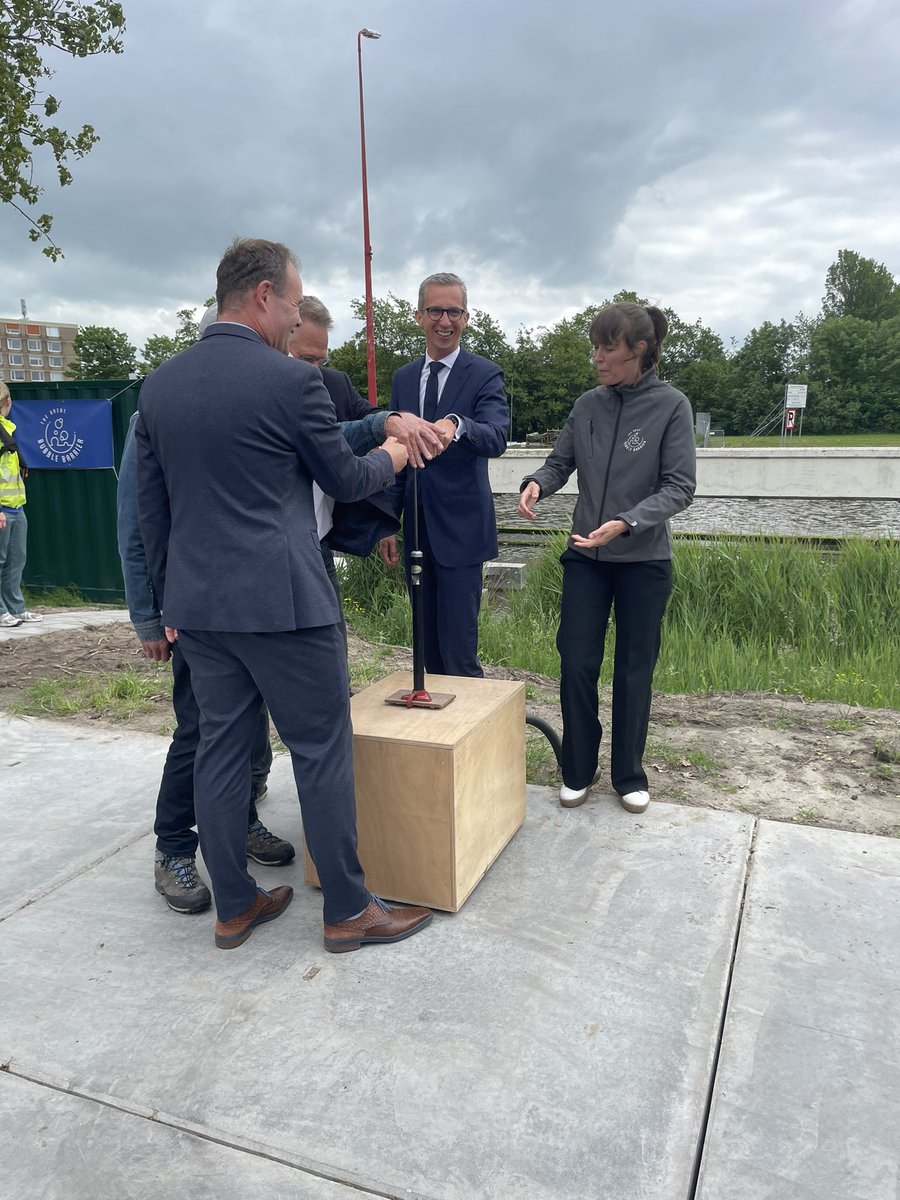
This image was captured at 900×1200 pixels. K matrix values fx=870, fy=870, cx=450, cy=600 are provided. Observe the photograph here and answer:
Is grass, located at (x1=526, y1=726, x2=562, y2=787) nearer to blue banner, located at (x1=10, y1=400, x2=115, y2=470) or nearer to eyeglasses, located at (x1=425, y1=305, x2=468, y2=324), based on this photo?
eyeglasses, located at (x1=425, y1=305, x2=468, y2=324)

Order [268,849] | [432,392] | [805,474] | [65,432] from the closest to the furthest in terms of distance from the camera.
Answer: [268,849], [432,392], [65,432], [805,474]

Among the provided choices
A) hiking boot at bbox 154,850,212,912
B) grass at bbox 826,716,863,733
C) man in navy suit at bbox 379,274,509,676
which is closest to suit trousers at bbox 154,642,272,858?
hiking boot at bbox 154,850,212,912

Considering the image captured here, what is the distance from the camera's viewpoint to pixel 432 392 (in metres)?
3.70

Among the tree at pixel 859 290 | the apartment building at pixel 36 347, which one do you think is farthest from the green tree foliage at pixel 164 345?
the apartment building at pixel 36 347

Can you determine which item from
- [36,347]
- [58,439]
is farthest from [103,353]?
[36,347]

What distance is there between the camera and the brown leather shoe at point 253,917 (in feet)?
8.56

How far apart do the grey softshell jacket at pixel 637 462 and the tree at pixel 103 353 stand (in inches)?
2503

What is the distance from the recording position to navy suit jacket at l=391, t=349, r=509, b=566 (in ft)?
11.8

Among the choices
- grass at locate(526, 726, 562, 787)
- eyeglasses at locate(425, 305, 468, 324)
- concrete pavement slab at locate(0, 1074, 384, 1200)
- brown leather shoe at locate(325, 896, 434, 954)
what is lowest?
grass at locate(526, 726, 562, 787)

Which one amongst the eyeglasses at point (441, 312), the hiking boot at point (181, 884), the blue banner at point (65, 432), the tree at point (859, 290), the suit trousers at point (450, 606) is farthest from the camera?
the tree at point (859, 290)

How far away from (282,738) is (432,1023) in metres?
0.85

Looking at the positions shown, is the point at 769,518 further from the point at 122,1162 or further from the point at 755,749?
the point at 122,1162

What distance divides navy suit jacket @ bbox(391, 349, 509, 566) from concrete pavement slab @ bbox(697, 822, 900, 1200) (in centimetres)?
164

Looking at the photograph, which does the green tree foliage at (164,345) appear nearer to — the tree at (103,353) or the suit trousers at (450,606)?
the tree at (103,353)
